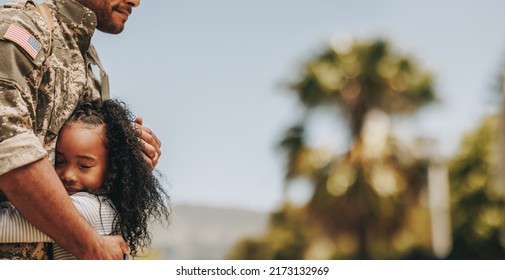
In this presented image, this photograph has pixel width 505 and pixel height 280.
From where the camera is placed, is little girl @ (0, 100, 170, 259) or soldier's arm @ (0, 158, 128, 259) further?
little girl @ (0, 100, 170, 259)

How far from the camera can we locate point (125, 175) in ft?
8.34

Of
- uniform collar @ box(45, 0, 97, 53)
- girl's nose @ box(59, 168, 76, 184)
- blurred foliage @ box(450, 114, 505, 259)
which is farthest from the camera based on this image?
blurred foliage @ box(450, 114, 505, 259)

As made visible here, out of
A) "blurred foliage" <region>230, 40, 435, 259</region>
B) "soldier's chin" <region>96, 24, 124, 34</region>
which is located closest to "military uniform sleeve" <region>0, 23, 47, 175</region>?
"soldier's chin" <region>96, 24, 124, 34</region>

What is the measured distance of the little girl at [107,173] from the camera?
8.09 ft

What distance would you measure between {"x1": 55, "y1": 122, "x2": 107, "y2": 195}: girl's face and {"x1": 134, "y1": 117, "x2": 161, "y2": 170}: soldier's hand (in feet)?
0.82

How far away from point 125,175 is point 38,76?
409mm

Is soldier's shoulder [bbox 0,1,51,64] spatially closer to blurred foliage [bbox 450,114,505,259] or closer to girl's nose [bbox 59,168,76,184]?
girl's nose [bbox 59,168,76,184]

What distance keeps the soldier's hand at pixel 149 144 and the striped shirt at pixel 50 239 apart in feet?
0.90

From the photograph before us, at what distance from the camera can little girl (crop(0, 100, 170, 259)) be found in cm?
246

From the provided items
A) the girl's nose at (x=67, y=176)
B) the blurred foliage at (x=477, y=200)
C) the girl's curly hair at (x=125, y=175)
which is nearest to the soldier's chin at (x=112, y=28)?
the girl's curly hair at (x=125, y=175)

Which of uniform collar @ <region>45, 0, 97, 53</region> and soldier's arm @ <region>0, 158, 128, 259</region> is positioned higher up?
uniform collar @ <region>45, 0, 97, 53</region>
